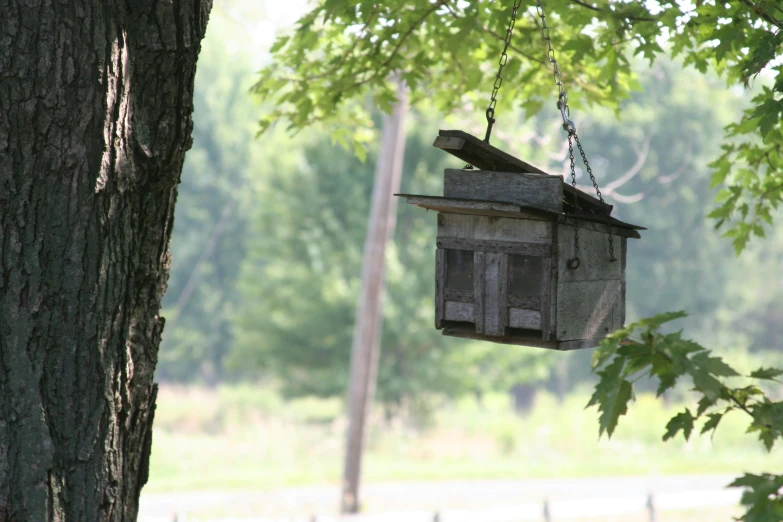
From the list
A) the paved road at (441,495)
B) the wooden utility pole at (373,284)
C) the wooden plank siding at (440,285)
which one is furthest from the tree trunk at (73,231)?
the paved road at (441,495)

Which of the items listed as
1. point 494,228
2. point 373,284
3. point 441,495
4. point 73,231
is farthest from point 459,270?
point 441,495

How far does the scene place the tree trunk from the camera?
8.38ft

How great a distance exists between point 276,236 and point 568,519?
46.0 feet

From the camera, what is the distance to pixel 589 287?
3117 mm

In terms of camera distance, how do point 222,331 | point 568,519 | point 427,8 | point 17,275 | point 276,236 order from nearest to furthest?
point 17,275 < point 427,8 < point 568,519 < point 276,236 < point 222,331

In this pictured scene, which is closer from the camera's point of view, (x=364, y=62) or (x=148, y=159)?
(x=148, y=159)

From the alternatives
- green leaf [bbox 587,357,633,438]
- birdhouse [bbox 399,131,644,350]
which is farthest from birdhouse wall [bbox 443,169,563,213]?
green leaf [bbox 587,357,633,438]

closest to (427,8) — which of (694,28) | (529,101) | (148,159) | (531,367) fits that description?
(529,101)

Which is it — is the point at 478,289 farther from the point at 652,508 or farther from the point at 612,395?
the point at 652,508

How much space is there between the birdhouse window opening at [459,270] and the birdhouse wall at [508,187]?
234 millimetres

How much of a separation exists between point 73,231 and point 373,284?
962 centimetres

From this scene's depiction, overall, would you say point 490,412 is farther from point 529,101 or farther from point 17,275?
point 17,275

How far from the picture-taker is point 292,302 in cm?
2283

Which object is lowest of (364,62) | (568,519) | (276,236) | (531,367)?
(568,519)
